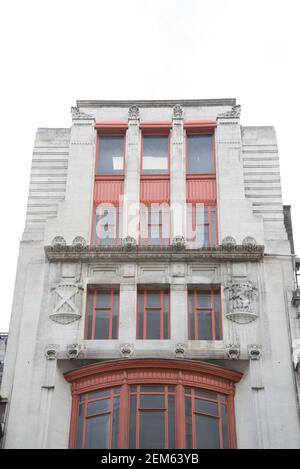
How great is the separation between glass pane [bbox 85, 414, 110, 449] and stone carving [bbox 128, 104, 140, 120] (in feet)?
54.9

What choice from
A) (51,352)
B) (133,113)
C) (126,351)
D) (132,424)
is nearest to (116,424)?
(132,424)

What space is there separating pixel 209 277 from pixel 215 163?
7001mm

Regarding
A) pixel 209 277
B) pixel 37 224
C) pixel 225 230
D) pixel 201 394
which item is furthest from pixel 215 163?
pixel 201 394

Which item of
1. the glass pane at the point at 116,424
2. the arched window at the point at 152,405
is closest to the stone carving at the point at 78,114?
the arched window at the point at 152,405

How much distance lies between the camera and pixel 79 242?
112 ft

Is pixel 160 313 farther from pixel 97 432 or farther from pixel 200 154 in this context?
pixel 200 154

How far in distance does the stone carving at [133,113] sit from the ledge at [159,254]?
27.8 feet

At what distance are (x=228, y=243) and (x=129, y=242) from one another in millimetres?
4827

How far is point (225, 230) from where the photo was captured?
113ft

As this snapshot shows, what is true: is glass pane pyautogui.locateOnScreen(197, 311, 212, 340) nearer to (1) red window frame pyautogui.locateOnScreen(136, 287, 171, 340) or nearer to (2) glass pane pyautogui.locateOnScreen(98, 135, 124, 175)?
(1) red window frame pyautogui.locateOnScreen(136, 287, 171, 340)

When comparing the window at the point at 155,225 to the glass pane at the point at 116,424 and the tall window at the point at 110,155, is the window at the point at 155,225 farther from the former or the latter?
the glass pane at the point at 116,424

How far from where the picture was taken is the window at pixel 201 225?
34781mm
